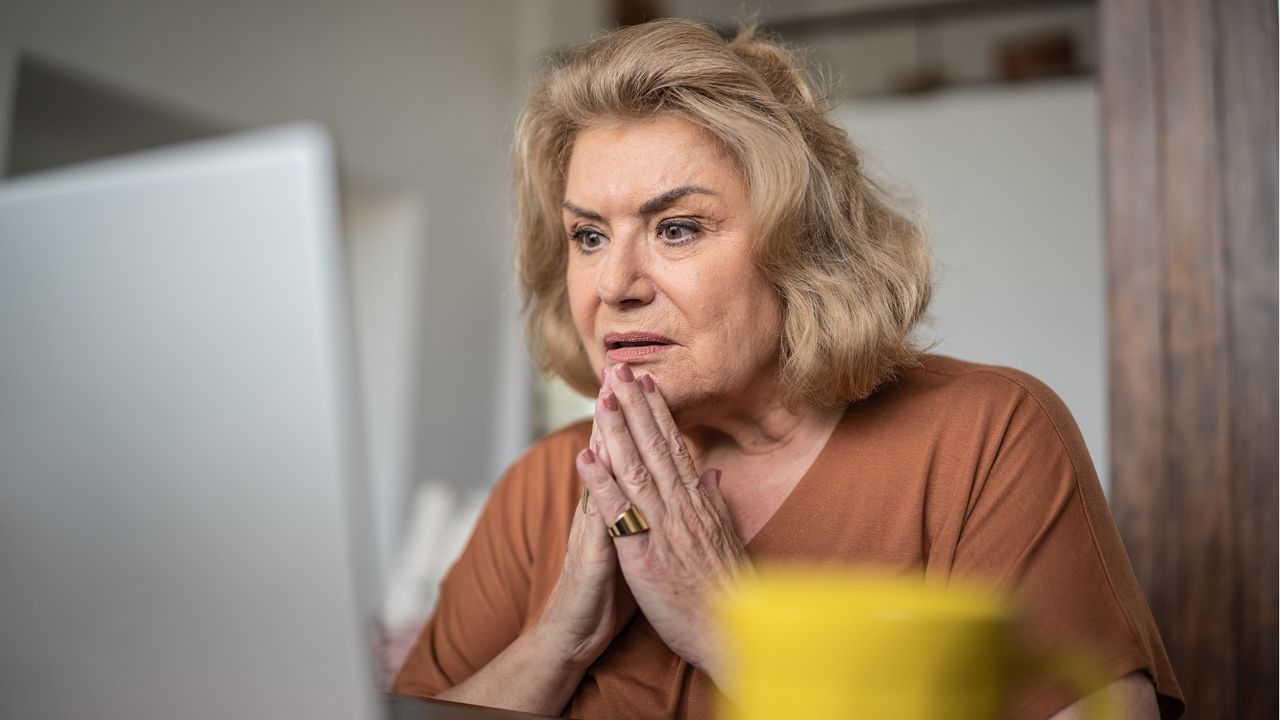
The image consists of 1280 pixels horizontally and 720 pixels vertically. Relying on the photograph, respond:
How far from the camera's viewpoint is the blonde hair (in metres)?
1.11

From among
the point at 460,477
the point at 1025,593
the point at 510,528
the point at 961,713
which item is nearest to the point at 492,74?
the point at 460,477

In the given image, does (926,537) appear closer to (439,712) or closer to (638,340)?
(638,340)

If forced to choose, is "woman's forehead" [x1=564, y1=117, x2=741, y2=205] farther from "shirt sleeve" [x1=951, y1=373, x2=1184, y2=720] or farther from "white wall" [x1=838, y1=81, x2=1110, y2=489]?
A: "white wall" [x1=838, y1=81, x2=1110, y2=489]

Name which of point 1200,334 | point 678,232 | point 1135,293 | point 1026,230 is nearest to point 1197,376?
point 1200,334

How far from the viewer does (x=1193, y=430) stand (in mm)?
1880

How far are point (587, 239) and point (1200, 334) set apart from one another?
1254mm

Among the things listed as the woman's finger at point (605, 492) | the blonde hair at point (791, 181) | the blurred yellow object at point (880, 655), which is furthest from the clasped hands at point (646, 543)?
the blurred yellow object at point (880, 655)

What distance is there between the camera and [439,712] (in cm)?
74

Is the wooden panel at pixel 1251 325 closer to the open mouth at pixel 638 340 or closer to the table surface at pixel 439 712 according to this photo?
the open mouth at pixel 638 340

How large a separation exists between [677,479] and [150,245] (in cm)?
59

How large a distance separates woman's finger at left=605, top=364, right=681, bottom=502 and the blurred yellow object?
1.67 feet

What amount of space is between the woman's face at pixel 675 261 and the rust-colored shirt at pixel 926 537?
168mm

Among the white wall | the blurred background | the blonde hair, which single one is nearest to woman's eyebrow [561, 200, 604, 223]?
the blonde hair

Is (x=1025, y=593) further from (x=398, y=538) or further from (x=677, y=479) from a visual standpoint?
(x=398, y=538)
